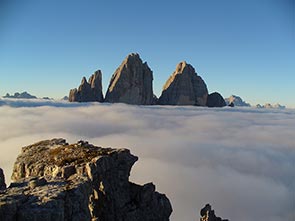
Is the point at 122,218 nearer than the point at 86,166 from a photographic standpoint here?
No

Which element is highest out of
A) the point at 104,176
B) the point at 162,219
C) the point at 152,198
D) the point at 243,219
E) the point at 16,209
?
the point at 16,209

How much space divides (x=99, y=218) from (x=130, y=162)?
33.3ft

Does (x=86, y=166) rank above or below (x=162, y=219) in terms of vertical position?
above

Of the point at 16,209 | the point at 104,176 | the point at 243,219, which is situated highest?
the point at 16,209

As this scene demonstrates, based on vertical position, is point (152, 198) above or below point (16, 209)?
below

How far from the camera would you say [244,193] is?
198 metres

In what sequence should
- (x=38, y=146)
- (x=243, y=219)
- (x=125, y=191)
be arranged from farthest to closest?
(x=243, y=219) < (x=38, y=146) < (x=125, y=191)

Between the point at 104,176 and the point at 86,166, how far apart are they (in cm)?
459

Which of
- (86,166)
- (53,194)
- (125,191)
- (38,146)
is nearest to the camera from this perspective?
(53,194)

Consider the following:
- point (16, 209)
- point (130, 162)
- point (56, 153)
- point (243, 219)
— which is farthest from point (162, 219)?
point (243, 219)

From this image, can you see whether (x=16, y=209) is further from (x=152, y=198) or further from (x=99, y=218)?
(x=152, y=198)

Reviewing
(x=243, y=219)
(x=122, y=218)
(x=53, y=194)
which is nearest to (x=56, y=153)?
(x=122, y=218)

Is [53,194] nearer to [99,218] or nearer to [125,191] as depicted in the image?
[99,218]

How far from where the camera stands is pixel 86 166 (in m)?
42.6
